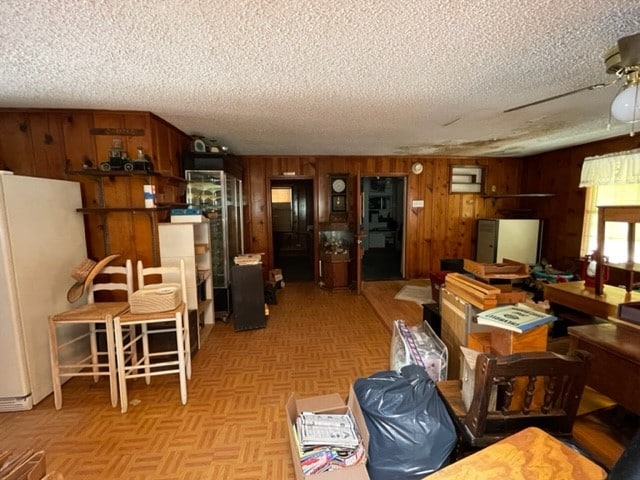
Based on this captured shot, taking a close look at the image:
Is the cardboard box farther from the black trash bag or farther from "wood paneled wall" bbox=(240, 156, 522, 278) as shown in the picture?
"wood paneled wall" bbox=(240, 156, 522, 278)

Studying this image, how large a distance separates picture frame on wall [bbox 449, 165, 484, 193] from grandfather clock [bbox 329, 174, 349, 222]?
6.75 ft

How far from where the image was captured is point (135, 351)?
2.40 meters

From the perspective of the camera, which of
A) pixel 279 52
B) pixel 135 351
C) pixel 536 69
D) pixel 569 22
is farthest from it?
pixel 135 351

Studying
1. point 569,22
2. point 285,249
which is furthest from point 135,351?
point 285,249

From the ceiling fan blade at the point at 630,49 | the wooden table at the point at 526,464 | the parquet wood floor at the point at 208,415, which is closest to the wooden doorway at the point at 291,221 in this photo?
the parquet wood floor at the point at 208,415

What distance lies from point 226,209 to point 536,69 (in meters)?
3.30

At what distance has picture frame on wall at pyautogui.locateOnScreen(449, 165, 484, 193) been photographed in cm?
550

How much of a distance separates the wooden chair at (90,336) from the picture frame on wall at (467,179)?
5.37 m

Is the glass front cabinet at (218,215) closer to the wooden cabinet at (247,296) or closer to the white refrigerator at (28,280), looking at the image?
the wooden cabinet at (247,296)

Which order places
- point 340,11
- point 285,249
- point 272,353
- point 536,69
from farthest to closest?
point 285,249 → point 272,353 → point 536,69 → point 340,11

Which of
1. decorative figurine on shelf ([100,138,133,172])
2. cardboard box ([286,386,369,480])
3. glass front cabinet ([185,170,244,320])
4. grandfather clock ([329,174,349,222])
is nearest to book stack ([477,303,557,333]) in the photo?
cardboard box ([286,386,369,480])

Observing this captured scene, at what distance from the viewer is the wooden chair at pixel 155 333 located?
6.59 feet

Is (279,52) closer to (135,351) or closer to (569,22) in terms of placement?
(569,22)

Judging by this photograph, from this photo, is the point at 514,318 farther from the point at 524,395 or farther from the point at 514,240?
the point at 514,240
